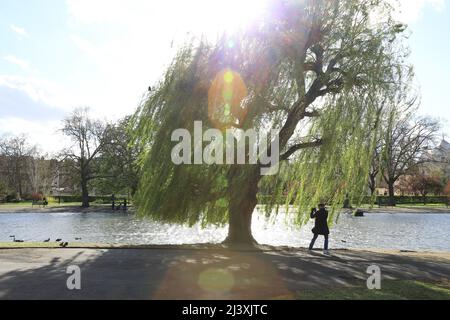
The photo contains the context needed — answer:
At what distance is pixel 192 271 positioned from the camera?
1127cm

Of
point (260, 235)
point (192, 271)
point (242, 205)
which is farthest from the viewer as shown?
point (260, 235)

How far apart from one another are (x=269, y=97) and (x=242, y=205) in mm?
4241

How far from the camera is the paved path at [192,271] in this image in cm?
895

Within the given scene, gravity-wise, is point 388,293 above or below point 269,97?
below

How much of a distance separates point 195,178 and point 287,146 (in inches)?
176

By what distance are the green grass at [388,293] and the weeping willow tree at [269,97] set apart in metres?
7.27

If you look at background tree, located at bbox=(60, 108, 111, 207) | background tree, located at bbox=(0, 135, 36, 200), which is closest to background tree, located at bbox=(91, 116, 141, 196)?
background tree, located at bbox=(60, 108, 111, 207)

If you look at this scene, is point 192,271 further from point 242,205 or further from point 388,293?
point 242,205

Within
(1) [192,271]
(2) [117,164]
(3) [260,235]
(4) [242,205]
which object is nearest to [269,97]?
(4) [242,205]

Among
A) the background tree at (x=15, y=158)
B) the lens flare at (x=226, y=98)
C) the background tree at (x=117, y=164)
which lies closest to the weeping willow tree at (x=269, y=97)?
the lens flare at (x=226, y=98)

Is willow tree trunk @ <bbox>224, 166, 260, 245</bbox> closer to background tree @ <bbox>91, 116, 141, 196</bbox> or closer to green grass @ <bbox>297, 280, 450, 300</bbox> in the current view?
green grass @ <bbox>297, 280, 450, 300</bbox>

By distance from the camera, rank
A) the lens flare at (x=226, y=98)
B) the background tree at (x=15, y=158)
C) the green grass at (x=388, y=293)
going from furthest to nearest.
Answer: the background tree at (x=15, y=158) < the lens flare at (x=226, y=98) < the green grass at (x=388, y=293)

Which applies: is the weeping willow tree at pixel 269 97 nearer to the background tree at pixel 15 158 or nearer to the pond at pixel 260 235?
the pond at pixel 260 235

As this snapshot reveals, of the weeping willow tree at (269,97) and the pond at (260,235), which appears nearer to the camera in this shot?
the weeping willow tree at (269,97)
